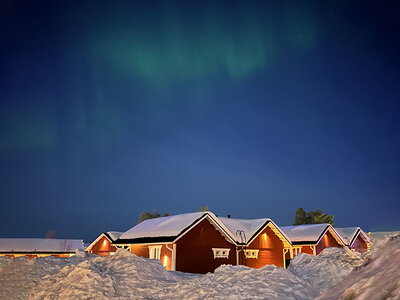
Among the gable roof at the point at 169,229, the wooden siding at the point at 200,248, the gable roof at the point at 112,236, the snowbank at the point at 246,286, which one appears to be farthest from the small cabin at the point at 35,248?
the snowbank at the point at 246,286

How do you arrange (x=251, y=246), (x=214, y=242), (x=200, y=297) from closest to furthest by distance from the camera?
(x=200, y=297)
(x=214, y=242)
(x=251, y=246)

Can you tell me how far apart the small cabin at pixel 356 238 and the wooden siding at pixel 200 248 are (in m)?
23.7

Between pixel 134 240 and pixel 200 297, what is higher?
pixel 134 240

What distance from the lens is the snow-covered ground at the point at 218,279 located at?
24.7 ft

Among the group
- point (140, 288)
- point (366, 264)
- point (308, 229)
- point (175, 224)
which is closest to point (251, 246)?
point (175, 224)

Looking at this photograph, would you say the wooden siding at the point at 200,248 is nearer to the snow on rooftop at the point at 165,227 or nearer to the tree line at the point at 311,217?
the snow on rooftop at the point at 165,227

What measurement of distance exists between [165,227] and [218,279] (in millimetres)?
16681

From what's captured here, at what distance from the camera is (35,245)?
63219 millimetres

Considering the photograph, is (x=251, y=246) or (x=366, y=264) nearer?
(x=366, y=264)

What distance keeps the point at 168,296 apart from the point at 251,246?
784 inches

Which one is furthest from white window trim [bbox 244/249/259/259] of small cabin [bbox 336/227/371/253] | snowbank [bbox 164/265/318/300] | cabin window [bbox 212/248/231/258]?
small cabin [bbox 336/227/371/253]

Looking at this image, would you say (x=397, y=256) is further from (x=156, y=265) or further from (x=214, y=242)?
(x=214, y=242)

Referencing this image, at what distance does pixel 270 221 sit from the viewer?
107 feet

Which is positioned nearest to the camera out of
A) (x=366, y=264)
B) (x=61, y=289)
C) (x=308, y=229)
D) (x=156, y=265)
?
(x=366, y=264)
